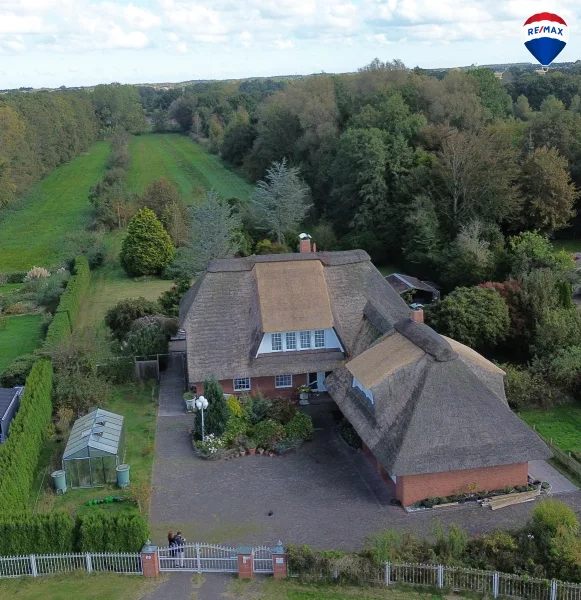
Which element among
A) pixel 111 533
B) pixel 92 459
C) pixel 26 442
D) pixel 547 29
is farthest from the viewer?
pixel 547 29

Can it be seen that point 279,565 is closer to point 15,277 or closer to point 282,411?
point 282,411

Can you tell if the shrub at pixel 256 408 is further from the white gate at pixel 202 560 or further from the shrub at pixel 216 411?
the white gate at pixel 202 560

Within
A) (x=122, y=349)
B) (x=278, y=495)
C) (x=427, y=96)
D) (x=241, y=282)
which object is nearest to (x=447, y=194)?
(x=427, y=96)

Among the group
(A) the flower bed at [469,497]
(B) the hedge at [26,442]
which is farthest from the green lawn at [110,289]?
(A) the flower bed at [469,497]

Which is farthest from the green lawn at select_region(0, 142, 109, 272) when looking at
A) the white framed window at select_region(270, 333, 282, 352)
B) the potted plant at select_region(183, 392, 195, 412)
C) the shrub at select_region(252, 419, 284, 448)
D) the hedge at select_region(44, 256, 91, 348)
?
the shrub at select_region(252, 419, 284, 448)

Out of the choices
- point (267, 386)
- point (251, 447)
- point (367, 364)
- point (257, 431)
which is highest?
point (367, 364)

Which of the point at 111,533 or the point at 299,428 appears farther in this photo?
the point at 299,428

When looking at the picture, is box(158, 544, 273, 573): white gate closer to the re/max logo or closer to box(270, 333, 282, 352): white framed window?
box(270, 333, 282, 352): white framed window

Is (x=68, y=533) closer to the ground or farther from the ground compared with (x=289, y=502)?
farther from the ground

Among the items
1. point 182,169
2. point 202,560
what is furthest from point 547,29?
point 182,169
